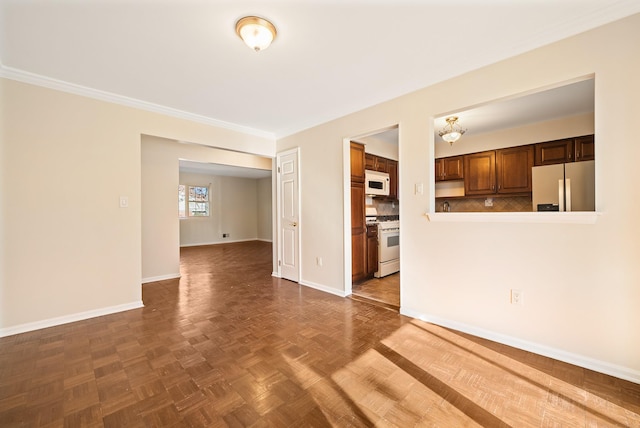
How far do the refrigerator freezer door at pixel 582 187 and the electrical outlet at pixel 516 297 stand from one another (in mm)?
844

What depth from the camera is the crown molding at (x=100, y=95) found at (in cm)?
247

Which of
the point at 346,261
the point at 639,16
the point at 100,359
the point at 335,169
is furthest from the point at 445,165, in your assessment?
the point at 100,359

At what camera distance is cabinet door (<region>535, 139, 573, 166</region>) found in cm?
367

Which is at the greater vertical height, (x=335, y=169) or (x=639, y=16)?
(x=639, y=16)

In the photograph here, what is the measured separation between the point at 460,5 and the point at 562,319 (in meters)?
2.40

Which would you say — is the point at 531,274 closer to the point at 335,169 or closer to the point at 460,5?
the point at 460,5

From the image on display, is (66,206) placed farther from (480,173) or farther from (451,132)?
(480,173)

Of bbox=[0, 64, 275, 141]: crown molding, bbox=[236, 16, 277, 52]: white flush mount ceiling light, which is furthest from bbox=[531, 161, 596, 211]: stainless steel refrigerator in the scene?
bbox=[0, 64, 275, 141]: crown molding

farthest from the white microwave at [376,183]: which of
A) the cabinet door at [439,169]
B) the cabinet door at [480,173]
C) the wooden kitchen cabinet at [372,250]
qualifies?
the cabinet door at [480,173]

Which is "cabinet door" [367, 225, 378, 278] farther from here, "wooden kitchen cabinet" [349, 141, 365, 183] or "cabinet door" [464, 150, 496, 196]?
"cabinet door" [464, 150, 496, 196]

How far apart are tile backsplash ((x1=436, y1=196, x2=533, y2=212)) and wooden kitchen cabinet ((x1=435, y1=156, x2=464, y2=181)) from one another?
1.54 ft

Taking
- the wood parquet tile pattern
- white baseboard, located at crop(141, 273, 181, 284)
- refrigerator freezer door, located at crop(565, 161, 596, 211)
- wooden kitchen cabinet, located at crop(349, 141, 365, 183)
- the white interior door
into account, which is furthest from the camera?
white baseboard, located at crop(141, 273, 181, 284)

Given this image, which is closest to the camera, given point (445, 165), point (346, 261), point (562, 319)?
point (562, 319)

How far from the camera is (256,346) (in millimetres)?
2229
